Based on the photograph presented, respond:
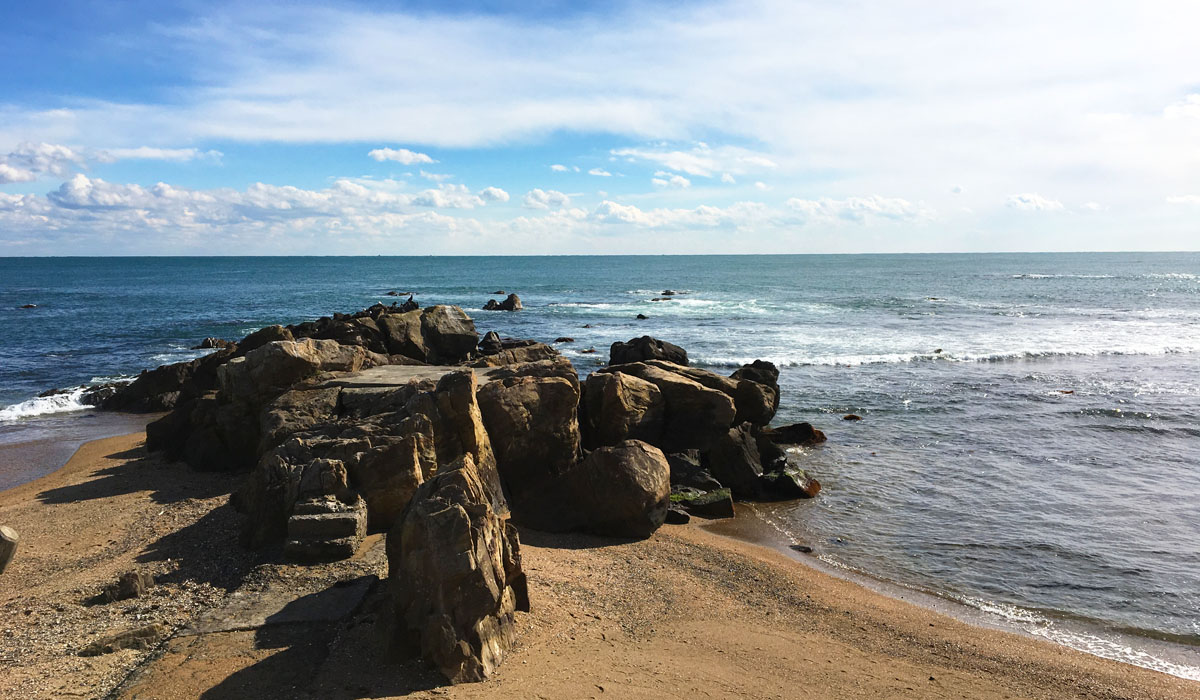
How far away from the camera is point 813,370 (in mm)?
28828

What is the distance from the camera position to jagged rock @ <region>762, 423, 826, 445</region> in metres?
18.3

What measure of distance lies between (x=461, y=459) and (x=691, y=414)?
28.3 ft

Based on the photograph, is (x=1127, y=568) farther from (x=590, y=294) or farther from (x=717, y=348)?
(x=590, y=294)

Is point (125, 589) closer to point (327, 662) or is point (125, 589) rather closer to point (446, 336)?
point (327, 662)

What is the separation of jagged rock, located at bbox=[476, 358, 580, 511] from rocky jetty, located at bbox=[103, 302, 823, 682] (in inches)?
0.9

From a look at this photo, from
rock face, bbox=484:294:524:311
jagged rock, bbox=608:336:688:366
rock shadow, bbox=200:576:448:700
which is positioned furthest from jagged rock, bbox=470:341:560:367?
rock face, bbox=484:294:524:311

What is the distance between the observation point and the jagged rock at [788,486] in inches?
567

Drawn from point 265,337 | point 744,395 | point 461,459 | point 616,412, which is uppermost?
point 265,337

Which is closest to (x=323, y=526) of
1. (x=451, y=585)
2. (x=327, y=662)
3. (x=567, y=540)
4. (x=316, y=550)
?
(x=316, y=550)

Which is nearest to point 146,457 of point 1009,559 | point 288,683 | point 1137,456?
point 288,683

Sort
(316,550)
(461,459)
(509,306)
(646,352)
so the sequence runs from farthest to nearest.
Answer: (509,306)
(646,352)
(316,550)
(461,459)

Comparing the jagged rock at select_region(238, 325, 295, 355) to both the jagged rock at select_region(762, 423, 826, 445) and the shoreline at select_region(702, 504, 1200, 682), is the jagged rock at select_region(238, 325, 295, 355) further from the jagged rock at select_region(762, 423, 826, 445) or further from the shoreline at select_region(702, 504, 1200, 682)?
the shoreline at select_region(702, 504, 1200, 682)

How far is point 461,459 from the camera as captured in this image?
8.03 metres

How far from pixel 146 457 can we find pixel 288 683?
1111 cm
